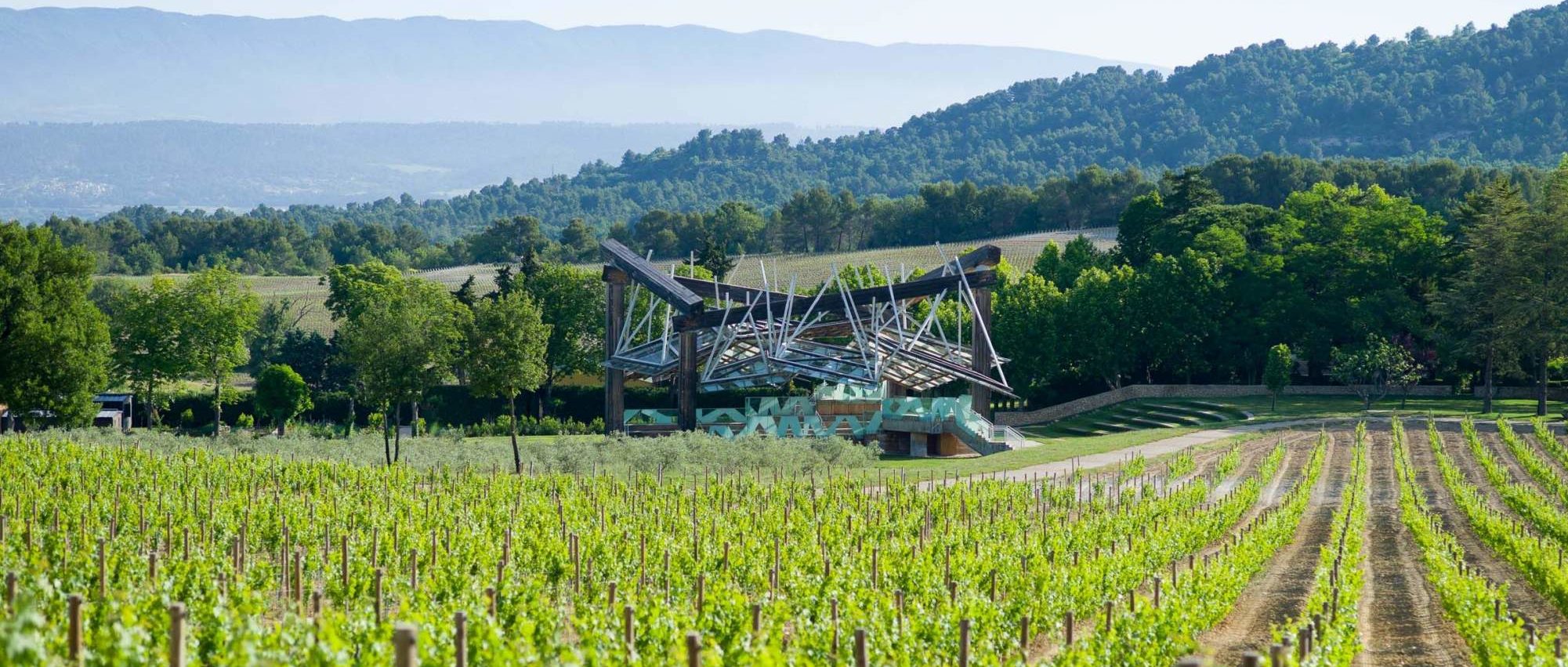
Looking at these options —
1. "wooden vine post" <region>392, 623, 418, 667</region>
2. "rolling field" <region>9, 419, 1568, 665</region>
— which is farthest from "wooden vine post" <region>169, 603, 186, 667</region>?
"wooden vine post" <region>392, 623, 418, 667</region>

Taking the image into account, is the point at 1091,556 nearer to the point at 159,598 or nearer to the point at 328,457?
the point at 159,598

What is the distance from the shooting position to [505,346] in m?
42.3

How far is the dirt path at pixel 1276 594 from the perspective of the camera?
19.3m

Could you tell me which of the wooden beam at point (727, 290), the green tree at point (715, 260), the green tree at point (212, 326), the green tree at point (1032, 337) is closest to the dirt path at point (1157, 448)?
the wooden beam at point (727, 290)

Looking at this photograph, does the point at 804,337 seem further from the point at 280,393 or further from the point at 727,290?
the point at 280,393

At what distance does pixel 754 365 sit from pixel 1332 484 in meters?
21.9

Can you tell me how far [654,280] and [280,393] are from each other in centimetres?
1628

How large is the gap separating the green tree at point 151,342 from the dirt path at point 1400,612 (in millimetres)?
44965

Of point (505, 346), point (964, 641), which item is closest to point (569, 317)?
point (505, 346)

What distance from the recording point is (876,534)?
26062 millimetres

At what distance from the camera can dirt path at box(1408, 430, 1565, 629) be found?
22.6m

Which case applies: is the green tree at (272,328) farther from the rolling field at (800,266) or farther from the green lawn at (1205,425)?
the green lawn at (1205,425)

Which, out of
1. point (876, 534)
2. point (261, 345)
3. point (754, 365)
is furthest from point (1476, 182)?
point (876, 534)

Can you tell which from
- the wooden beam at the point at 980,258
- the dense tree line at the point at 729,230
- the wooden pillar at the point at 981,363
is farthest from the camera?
the dense tree line at the point at 729,230
